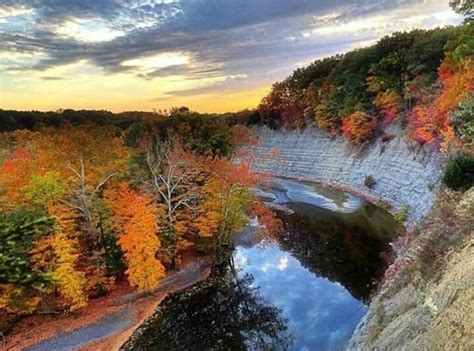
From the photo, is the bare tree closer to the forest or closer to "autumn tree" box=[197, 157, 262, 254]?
the forest

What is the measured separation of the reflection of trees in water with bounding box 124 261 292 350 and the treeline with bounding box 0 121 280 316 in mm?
2962

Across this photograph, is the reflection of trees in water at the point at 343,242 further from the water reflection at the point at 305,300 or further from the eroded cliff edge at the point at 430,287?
the eroded cliff edge at the point at 430,287

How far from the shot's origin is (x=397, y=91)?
6625cm

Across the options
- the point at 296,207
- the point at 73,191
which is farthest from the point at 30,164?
the point at 296,207

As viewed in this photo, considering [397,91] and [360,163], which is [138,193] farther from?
[397,91]

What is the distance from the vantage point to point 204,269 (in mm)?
34594

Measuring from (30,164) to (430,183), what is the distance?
35200mm

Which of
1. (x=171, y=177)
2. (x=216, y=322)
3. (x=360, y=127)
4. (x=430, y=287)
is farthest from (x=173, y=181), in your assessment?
(x=360, y=127)

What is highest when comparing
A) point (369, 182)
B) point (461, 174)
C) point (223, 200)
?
point (461, 174)

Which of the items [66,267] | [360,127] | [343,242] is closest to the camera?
[66,267]

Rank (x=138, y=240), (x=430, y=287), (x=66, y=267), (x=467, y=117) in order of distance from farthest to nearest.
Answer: (x=467, y=117)
(x=138, y=240)
(x=66, y=267)
(x=430, y=287)

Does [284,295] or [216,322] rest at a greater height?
[216,322]

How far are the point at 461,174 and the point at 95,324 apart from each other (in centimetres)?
2347

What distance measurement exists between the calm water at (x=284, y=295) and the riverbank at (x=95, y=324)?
1001 millimetres
